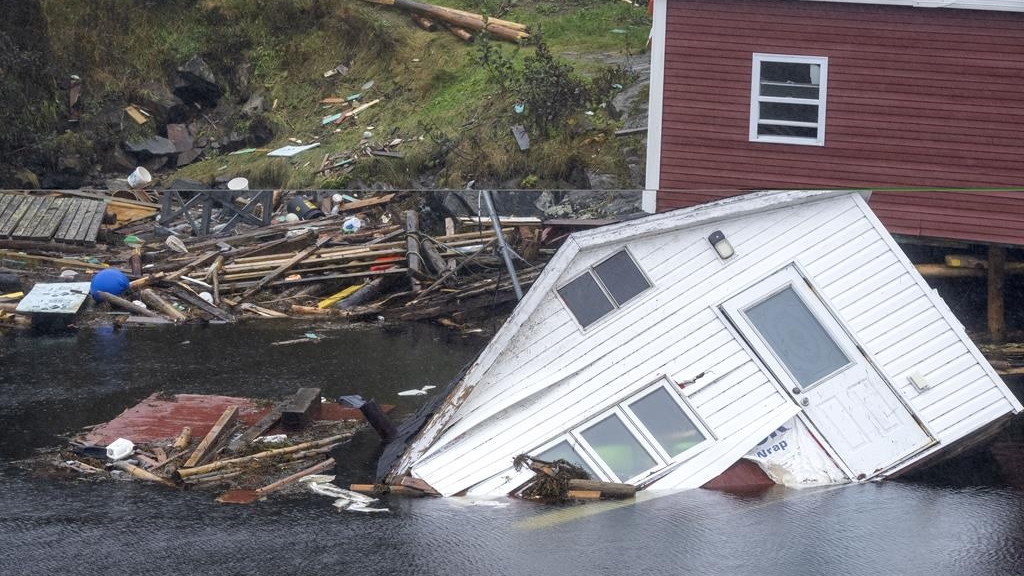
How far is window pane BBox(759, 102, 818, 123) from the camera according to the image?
43.9ft

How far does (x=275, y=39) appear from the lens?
27.2 meters

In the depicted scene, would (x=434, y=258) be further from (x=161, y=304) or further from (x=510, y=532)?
(x=510, y=532)

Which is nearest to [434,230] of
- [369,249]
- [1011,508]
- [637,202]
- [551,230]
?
[369,249]

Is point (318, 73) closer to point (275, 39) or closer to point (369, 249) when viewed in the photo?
point (275, 39)

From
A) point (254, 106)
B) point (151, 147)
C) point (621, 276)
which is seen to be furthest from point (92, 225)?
point (621, 276)

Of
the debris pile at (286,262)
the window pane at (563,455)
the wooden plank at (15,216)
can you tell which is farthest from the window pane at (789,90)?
the wooden plank at (15,216)

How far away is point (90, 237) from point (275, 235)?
3.16m

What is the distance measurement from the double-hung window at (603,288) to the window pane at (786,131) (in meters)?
3.38

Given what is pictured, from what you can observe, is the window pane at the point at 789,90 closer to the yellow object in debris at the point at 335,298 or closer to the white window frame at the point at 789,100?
the white window frame at the point at 789,100

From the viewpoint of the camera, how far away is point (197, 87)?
85.6 ft

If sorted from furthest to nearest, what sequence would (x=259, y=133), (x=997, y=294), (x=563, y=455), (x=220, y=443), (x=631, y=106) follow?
(x=259, y=133) < (x=631, y=106) < (x=997, y=294) < (x=220, y=443) < (x=563, y=455)

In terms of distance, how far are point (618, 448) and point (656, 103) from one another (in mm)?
5097

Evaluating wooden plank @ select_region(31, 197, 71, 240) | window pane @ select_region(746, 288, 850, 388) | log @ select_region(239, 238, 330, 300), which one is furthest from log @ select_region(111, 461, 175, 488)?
wooden plank @ select_region(31, 197, 71, 240)

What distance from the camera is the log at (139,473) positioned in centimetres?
1058
